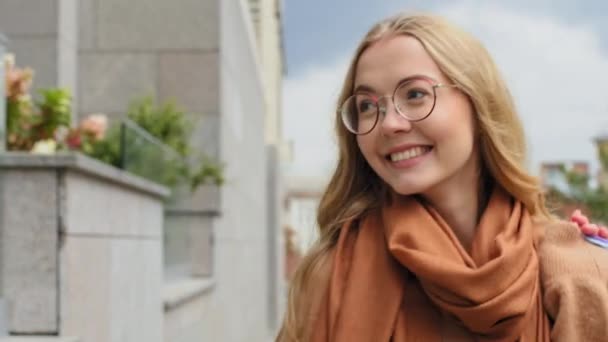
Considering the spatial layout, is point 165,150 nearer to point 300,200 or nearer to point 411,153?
point 411,153

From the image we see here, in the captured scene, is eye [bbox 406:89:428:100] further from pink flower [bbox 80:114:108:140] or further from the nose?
pink flower [bbox 80:114:108:140]

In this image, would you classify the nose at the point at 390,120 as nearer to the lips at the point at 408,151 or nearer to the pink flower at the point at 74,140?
the lips at the point at 408,151

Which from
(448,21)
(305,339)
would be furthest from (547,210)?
(305,339)

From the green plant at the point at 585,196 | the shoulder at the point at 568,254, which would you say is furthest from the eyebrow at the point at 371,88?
the green plant at the point at 585,196

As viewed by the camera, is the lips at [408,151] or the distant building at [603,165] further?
the distant building at [603,165]

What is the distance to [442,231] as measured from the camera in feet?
6.79

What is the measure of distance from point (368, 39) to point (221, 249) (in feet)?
23.9

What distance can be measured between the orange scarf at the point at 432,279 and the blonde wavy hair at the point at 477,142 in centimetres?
5

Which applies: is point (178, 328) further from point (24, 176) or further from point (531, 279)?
point (531, 279)

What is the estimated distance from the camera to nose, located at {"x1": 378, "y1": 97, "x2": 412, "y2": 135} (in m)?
2.03

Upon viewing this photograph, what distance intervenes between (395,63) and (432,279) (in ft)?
1.55

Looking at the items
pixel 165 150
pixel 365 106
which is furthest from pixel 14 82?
pixel 365 106

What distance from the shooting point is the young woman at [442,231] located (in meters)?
1.96

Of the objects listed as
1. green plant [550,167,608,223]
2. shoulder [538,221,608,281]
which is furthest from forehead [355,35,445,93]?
green plant [550,167,608,223]
